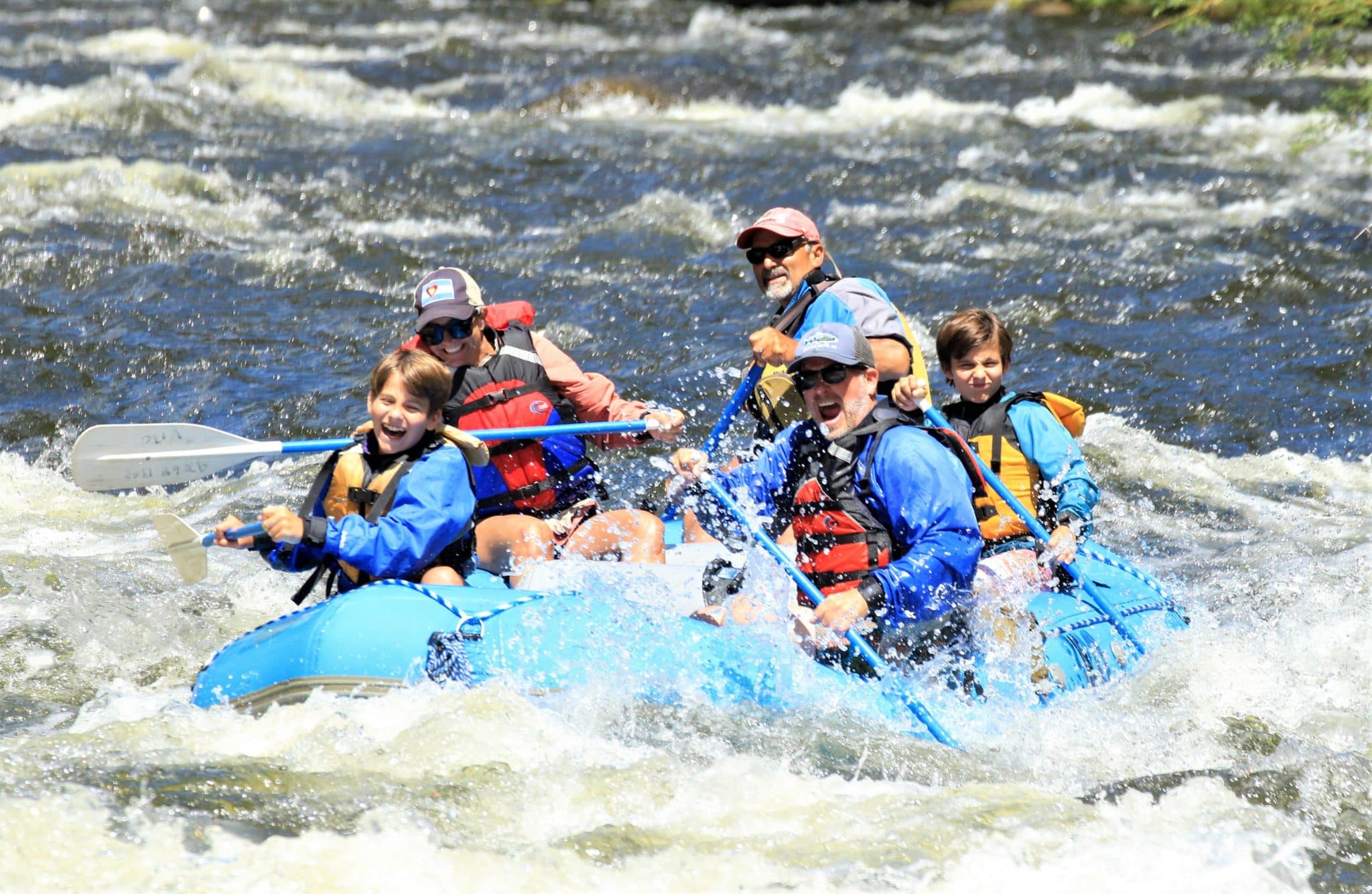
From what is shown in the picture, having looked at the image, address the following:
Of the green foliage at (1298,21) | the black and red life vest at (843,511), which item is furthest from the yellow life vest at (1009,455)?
the green foliage at (1298,21)

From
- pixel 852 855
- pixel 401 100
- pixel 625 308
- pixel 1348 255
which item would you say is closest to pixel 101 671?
pixel 852 855

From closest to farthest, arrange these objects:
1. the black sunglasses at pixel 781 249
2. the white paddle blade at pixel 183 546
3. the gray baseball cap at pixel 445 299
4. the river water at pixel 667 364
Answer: the river water at pixel 667 364 < the white paddle blade at pixel 183 546 < the gray baseball cap at pixel 445 299 < the black sunglasses at pixel 781 249

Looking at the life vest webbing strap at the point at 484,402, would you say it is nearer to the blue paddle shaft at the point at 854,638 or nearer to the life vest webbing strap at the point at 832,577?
the blue paddle shaft at the point at 854,638

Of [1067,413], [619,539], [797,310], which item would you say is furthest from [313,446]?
[1067,413]

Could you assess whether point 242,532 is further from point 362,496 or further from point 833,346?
point 833,346

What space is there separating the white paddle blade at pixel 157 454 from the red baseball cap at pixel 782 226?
1700mm

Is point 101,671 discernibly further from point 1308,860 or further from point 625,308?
point 625,308

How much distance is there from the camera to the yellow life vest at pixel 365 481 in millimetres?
4434

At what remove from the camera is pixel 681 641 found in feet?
14.5

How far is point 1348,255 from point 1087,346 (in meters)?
2.48

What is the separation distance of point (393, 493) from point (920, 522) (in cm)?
147

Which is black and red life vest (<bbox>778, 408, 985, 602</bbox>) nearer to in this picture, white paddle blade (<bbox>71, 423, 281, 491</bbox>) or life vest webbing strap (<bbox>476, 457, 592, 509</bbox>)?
life vest webbing strap (<bbox>476, 457, 592, 509</bbox>)

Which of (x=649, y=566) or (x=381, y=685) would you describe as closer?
(x=381, y=685)

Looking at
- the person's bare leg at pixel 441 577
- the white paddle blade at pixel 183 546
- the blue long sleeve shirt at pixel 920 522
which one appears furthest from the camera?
the person's bare leg at pixel 441 577
